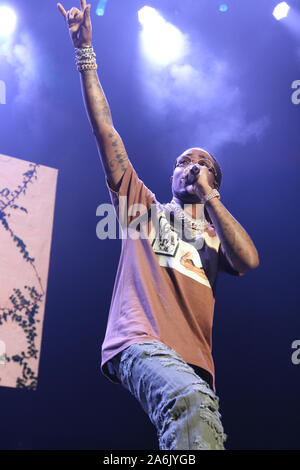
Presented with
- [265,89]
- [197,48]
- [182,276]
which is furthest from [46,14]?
[182,276]

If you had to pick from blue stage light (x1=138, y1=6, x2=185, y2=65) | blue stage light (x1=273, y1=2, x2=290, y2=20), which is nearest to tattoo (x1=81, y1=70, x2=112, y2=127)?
blue stage light (x1=138, y1=6, x2=185, y2=65)

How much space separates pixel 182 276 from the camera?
1843mm

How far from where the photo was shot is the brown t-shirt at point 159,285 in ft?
5.33

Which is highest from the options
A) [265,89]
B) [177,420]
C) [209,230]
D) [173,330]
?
[265,89]

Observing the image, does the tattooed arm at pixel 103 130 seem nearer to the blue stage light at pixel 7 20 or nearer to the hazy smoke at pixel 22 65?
the hazy smoke at pixel 22 65

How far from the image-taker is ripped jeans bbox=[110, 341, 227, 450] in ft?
3.76

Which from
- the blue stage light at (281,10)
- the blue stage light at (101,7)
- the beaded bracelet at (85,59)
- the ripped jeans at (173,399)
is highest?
the blue stage light at (281,10)

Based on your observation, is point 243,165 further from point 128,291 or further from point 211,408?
point 211,408

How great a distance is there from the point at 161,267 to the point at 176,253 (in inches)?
4.3

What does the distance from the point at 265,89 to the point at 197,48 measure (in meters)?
0.65

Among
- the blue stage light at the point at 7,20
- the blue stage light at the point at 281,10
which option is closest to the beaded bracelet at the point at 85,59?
the blue stage light at the point at 7,20

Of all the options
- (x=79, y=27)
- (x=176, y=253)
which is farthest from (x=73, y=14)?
(x=176, y=253)

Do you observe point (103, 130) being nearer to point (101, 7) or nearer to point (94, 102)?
point (94, 102)

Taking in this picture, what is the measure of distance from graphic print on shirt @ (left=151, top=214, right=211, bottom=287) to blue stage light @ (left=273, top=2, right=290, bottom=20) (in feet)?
10.0
